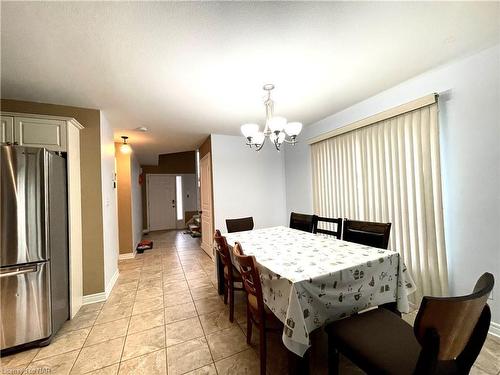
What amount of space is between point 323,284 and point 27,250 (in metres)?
2.34

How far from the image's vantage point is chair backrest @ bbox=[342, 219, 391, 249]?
176 centimetres

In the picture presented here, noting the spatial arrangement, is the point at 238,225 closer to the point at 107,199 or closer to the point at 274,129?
the point at 274,129

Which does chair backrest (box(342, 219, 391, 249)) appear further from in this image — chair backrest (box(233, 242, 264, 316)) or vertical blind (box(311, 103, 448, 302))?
chair backrest (box(233, 242, 264, 316))

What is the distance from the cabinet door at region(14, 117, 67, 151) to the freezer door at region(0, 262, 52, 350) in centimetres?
115

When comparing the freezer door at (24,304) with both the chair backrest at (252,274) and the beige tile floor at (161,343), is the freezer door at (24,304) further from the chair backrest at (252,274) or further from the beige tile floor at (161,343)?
the chair backrest at (252,274)

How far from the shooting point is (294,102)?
2.64 meters

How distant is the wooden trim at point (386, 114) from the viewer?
2006mm

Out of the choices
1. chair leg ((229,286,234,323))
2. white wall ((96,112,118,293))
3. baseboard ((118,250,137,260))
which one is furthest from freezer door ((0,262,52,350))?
baseboard ((118,250,137,260))

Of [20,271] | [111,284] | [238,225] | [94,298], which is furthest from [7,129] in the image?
[238,225]

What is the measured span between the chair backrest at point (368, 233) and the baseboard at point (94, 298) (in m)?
2.89

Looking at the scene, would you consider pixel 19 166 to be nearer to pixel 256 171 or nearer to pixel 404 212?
pixel 256 171

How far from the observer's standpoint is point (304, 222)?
2639 mm

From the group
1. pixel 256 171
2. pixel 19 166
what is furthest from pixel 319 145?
pixel 19 166

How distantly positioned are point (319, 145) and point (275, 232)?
1762mm
